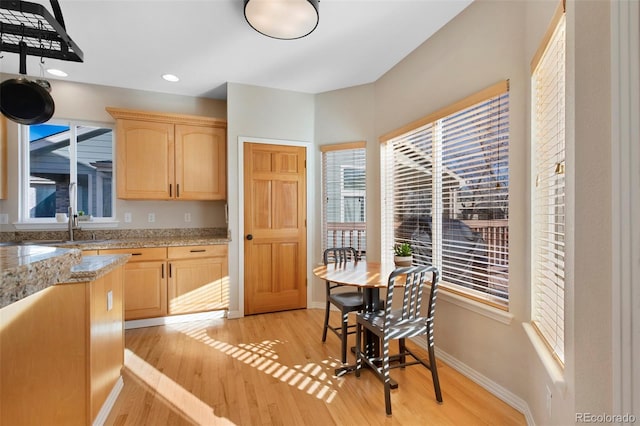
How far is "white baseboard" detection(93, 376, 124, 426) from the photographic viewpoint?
1605mm

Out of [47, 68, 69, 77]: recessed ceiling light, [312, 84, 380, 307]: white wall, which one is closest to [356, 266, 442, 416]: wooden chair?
[312, 84, 380, 307]: white wall

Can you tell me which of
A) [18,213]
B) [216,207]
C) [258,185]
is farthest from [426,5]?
[18,213]

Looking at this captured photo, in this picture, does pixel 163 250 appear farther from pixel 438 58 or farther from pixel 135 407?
pixel 438 58

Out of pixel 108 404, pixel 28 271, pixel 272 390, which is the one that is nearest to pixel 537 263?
pixel 272 390

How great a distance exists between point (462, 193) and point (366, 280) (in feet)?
3.38

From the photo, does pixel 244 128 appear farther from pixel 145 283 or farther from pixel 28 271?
pixel 28 271

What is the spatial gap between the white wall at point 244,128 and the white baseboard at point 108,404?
1.52 m

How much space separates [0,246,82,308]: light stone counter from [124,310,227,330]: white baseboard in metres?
2.81

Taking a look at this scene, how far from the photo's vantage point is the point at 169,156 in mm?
3482

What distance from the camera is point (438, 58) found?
2482 millimetres

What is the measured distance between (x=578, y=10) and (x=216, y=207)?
3833 mm

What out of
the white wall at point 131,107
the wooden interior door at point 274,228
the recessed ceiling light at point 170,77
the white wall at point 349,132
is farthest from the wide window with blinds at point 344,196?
the recessed ceiling light at point 170,77

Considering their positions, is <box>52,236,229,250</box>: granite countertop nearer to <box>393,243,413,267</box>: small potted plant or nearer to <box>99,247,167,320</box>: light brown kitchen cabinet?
<box>99,247,167,320</box>: light brown kitchen cabinet

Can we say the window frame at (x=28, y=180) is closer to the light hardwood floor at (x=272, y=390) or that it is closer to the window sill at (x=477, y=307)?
the light hardwood floor at (x=272, y=390)
